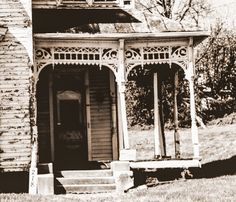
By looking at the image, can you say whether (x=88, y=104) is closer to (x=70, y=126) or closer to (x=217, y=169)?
(x=70, y=126)

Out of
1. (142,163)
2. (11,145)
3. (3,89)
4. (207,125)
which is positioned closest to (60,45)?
(3,89)

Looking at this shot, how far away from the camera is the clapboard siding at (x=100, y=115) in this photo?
58.3 ft

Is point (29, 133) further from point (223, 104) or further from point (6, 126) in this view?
point (223, 104)

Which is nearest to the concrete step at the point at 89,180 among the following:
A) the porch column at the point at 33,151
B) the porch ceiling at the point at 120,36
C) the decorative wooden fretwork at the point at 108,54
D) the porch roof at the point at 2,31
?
the porch column at the point at 33,151

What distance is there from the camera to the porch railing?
17062mm

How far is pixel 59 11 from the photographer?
17.0 metres

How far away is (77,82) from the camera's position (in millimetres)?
17906

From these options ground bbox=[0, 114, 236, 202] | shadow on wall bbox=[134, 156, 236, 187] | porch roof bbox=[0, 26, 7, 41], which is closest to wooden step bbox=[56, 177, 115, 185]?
ground bbox=[0, 114, 236, 202]

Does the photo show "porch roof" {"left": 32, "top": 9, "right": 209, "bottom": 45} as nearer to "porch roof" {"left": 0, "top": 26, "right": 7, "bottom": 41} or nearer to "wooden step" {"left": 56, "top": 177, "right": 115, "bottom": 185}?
"porch roof" {"left": 0, "top": 26, "right": 7, "bottom": 41}

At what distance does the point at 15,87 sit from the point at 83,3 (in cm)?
458

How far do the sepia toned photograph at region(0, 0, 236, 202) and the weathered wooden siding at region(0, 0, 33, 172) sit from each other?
30mm

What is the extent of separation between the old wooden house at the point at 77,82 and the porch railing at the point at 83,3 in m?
0.04

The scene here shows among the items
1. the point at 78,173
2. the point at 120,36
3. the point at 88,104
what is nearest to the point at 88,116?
the point at 88,104

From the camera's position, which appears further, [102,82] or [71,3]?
[102,82]
